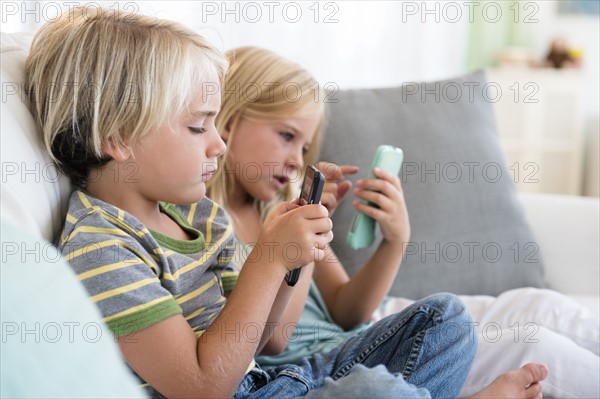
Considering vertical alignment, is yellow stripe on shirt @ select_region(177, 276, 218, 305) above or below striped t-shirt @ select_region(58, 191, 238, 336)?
below

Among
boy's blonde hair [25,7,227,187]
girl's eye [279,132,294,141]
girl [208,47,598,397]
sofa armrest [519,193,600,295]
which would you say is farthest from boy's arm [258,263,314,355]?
sofa armrest [519,193,600,295]

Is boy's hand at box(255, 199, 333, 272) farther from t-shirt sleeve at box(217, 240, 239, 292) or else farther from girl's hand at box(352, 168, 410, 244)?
girl's hand at box(352, 168, 410, 244)

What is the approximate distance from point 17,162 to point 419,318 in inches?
23.0

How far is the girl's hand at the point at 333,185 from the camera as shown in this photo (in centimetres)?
142

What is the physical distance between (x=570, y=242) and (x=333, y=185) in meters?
0.58

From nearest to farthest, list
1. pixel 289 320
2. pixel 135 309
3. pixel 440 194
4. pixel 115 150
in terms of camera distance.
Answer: pixel 135 309 < pixel 115 150 < pixel 289 320 < pixel 440 194

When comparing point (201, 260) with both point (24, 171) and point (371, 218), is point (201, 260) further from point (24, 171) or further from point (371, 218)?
point (371, 218)

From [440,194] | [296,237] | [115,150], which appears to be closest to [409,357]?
[296,237]

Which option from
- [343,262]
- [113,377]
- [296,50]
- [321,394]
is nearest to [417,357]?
[321,394]

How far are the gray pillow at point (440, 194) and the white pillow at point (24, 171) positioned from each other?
0.66m

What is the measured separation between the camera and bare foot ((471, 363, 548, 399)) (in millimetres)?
1154

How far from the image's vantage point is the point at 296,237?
1.08 meters

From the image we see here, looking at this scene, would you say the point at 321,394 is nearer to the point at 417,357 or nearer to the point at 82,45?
the point at 417,357

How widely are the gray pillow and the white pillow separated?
0.66 m
